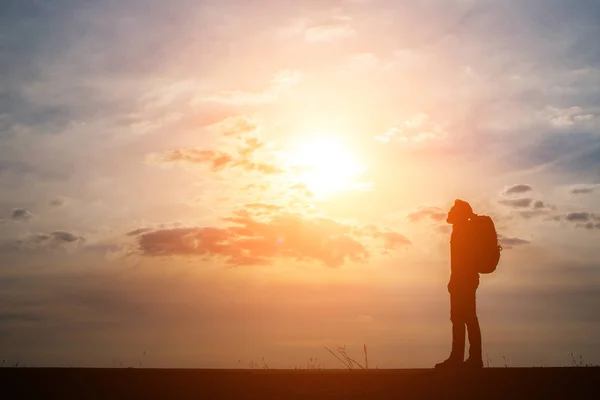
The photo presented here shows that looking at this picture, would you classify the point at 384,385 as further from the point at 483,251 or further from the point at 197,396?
the point at 483,251

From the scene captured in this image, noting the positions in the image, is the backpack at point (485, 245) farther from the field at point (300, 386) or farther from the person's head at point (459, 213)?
the field at point (300, 386)

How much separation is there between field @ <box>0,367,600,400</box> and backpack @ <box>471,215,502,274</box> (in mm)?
3106

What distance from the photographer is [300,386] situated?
32.9ft

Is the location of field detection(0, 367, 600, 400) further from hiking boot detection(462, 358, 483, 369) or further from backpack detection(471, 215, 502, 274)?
backpack detection(471, 215, 502, 274)

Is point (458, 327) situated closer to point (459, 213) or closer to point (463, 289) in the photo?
point (463, 289)

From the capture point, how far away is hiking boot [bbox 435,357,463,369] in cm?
1406

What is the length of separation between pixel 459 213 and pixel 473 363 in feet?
11.1

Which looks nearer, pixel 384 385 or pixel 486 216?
pixel 384 385

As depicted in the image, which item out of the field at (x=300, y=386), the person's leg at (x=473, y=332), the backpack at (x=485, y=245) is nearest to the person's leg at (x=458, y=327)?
the person's leg at (x=473, y=332)

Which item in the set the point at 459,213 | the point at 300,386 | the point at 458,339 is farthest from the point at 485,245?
the point at 300,386

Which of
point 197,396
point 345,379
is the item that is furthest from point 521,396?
point 197,396

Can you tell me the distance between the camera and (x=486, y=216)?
1501 centimetres

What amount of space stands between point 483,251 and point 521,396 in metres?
5.38

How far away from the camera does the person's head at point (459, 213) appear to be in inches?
592
